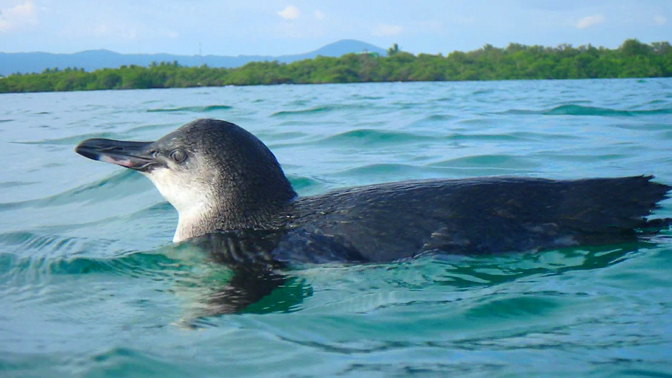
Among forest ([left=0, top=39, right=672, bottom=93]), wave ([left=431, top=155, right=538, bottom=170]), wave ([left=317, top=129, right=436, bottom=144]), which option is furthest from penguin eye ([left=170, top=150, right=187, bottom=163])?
forest ([left=0, top=39, right=672, bottom=93])

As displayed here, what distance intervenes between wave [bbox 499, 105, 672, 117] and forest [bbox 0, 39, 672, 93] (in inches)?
1251

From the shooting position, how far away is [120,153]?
16.3ft

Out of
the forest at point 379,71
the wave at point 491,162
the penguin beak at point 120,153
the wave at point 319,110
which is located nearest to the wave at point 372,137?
the wave at point 491,162

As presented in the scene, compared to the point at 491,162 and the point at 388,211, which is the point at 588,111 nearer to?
the point at 491,162

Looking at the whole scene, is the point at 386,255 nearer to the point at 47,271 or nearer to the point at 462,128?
the point at 47,271

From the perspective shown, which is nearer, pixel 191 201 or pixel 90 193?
pixel 191 201

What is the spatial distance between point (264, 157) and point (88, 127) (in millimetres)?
10878

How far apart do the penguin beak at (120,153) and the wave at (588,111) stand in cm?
1117

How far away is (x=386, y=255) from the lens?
407 centimetres

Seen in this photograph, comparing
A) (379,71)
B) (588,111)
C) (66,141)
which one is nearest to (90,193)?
(66,141)

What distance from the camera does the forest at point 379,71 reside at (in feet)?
152

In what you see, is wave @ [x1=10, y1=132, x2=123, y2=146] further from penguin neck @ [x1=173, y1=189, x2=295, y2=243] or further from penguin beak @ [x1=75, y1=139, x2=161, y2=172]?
penguin neck @ [x1=173, y1=189, x2=295, y2=243]

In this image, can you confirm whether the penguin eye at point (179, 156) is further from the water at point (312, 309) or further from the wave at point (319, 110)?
the wave at point (319, 110)

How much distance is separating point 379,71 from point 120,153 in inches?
1931
